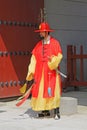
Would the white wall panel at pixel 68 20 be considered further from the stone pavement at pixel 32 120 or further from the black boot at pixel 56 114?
the black boot at pixel 56 114

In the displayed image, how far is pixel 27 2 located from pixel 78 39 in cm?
260

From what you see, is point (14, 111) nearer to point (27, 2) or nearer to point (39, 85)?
point (39, 85)

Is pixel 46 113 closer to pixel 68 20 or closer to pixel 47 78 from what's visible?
pixel 47 78

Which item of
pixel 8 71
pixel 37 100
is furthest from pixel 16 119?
pixel 8 71

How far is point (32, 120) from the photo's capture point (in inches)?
342

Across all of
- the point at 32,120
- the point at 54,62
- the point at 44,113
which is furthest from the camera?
the point at 44,113

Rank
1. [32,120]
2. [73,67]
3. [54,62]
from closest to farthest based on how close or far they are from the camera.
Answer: [54,62] < [32,120] < [73,67]

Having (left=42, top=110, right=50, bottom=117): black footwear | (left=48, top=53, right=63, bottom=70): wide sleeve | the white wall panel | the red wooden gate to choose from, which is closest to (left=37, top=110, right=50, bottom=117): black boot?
(left=42, top=110, right=50, bottom=117): black footwear

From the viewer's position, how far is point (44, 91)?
28.8 feet

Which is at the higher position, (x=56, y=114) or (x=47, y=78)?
(x=47, y=78)

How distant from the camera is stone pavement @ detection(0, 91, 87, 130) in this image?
7.95 meters

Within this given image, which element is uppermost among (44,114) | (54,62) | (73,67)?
(54,62)

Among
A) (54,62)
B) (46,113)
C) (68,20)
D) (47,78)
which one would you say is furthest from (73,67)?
(54,62)

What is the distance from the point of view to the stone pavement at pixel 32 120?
7.95 meters
